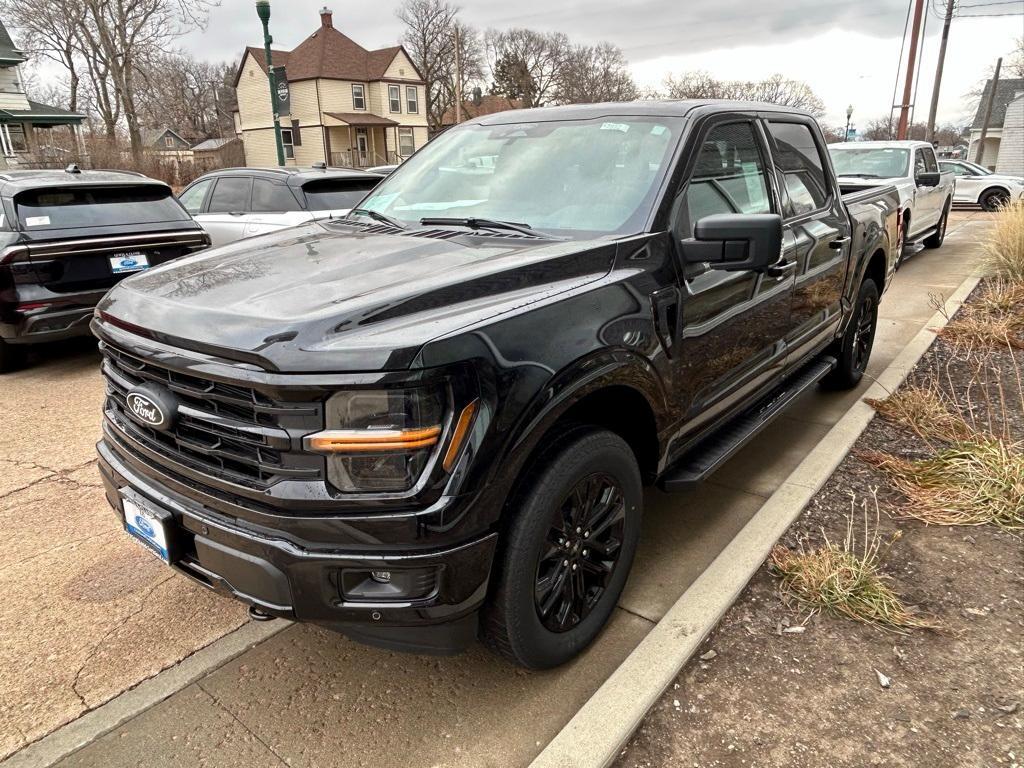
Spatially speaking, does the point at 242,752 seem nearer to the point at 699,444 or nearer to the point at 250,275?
the point at 250,275

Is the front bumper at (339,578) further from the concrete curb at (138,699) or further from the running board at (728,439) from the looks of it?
the running board at (728,439)

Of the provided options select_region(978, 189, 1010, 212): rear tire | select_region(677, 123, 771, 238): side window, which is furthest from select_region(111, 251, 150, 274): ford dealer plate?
select_region(978, 189, 1010, 212): rear tire

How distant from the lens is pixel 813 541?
3293mm

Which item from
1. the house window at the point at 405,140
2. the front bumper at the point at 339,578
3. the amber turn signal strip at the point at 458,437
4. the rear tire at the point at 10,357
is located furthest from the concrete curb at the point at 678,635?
the house window at the point at 405,140

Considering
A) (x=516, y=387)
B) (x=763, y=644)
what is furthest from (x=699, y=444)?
(x=516, y=387)

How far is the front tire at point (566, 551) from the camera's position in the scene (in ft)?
7.09

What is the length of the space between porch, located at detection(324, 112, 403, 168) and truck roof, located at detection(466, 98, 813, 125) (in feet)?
138

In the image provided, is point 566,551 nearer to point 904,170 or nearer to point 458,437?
point 458,437

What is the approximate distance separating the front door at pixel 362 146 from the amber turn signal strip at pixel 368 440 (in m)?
46.7

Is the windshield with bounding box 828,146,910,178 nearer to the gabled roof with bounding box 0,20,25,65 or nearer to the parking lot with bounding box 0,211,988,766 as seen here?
the parking lot with bounding box 0,211,988,766

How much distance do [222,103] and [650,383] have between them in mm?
81332

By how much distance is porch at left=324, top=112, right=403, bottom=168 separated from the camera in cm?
4456

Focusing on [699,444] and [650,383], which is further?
[699,444]

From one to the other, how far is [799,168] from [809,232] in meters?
0.46
